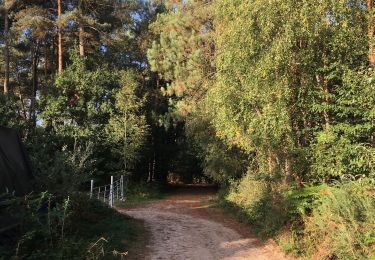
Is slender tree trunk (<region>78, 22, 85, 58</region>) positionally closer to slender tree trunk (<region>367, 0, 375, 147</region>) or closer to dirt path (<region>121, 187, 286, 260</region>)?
dirt path (<region>121, 187, 286, 260</region>)

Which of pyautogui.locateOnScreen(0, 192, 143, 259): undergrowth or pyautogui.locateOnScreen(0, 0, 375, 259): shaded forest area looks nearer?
pyautogui.locateOnScreen(0, 192, 143, 259): undergrowth

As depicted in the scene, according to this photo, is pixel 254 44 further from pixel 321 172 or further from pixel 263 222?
pixel 263 222

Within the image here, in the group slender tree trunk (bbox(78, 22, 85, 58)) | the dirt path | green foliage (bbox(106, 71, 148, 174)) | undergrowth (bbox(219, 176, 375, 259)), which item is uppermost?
slender tree trunk (bbox(78, 22, 85, 58))

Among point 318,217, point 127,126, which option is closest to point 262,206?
point 318,217

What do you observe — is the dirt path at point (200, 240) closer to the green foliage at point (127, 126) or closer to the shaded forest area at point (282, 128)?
the shaded forest area at point (282, 128)

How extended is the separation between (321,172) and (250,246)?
2792 mm

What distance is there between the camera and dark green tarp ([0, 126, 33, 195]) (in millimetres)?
8000

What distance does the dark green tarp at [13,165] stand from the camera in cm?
800

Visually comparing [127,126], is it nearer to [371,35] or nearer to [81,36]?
[81,36]

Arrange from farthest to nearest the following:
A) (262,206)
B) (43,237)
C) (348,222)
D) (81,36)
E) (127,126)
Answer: (81,36) < (127,126) < (262,206) < (348,222) < (43,237)

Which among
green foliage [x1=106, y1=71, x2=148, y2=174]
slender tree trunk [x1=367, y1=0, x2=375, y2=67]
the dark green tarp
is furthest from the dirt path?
green foliage [x1=106, y1=71, x2=148, y2=174]

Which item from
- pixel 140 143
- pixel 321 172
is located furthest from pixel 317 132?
pixel 140 143

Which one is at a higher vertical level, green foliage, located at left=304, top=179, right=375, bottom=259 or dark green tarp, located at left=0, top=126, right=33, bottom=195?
dark green tarp, located at left=0, top=126, right=33, bottom=195

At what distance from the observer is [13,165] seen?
27.8ft
